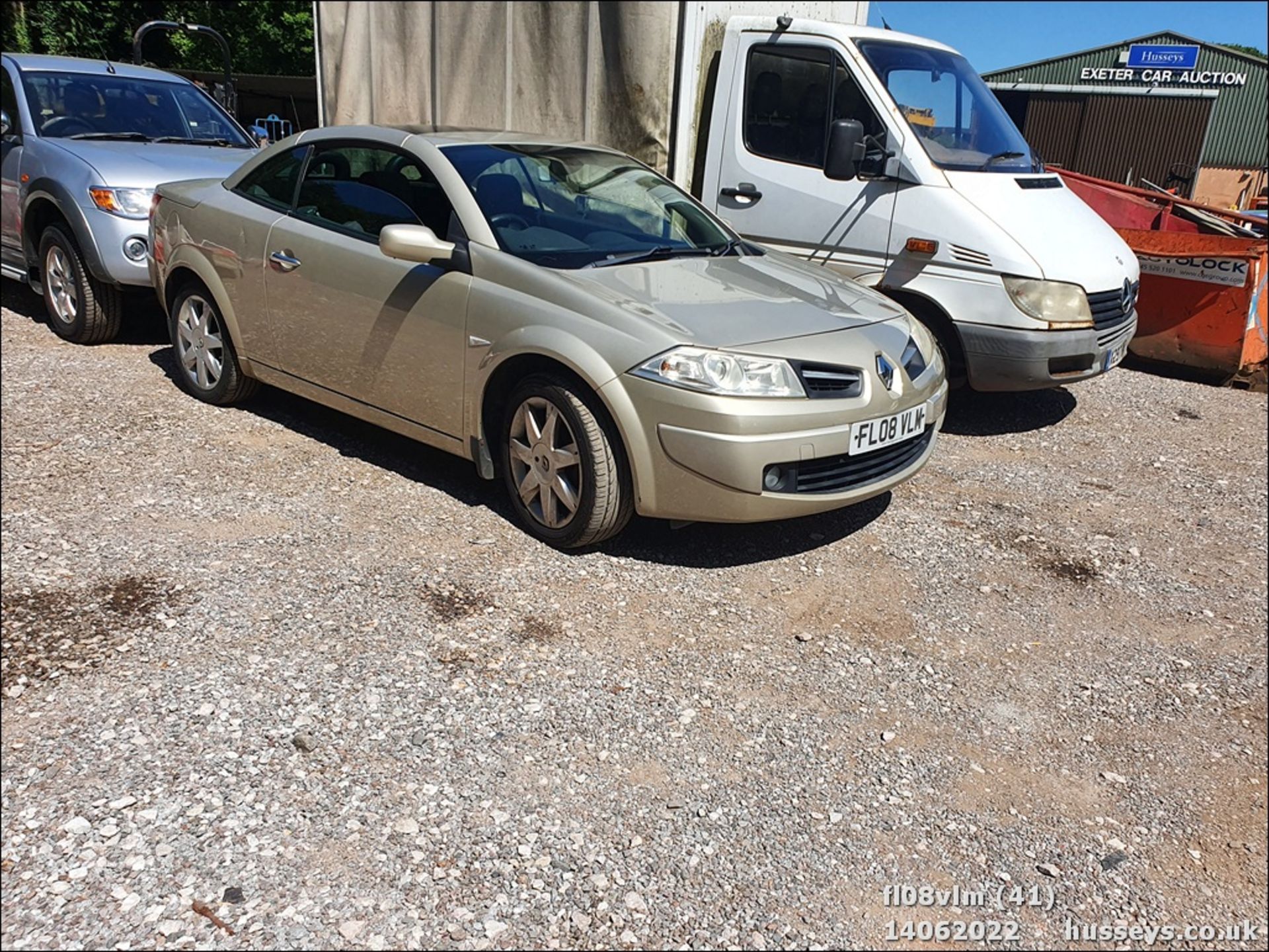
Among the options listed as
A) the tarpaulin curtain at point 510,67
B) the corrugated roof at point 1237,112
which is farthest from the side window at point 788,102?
the corrugated roof at point 1237,112

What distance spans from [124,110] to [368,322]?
417 centimetres

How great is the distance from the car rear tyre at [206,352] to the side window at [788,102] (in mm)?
3248

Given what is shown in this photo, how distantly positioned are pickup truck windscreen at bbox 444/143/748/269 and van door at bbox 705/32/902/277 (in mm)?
1221

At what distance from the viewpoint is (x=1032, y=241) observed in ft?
19.2

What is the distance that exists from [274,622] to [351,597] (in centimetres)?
30

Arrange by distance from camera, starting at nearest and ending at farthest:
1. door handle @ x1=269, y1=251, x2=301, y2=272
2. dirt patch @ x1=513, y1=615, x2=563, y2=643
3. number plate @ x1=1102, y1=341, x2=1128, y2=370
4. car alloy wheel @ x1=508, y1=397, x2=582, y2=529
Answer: dirt patch @ x1=513, y1=615, x2=563, y2=643 < car alloy wheel @ x1=508, y1=397, x2=582, y2=529 < door handle @ x1=269, y1=251, x2=301, y2=272 < number plate @ x1=1102, y1=341, x2=1128, y2=370

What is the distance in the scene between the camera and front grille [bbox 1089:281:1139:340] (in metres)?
6.00

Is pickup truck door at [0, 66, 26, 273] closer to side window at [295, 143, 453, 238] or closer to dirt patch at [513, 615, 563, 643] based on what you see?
side window at [295, 143, 453, 238]

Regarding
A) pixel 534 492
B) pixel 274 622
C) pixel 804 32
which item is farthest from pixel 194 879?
pixel 804 32

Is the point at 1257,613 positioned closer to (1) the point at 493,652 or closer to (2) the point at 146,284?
(1) the point at 493,652

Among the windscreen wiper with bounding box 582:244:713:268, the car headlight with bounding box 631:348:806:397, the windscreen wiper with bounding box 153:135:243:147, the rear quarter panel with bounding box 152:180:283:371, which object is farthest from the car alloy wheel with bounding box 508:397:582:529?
the windscreen wiper with bounding box 153:135:243:147

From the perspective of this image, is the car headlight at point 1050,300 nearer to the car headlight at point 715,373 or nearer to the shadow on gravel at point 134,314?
the car headlight at point 715,373

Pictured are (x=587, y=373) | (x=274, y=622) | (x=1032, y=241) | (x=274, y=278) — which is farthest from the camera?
(x=1032, y=241)

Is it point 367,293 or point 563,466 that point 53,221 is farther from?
point 563,466
